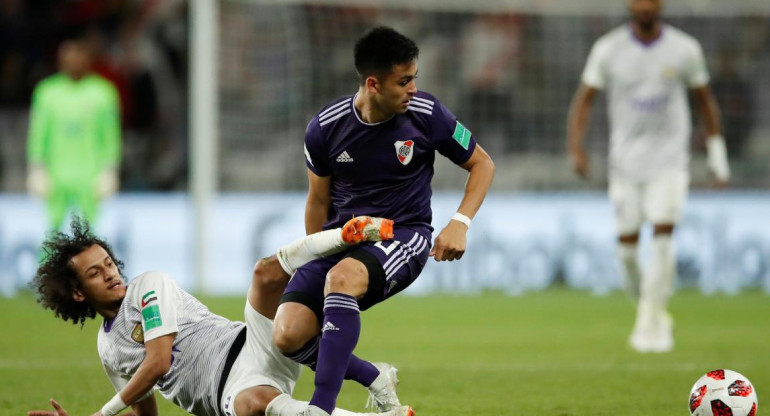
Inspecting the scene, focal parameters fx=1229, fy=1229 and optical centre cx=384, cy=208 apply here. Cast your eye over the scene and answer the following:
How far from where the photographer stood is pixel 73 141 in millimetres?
12195

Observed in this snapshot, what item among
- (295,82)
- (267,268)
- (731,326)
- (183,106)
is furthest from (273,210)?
(267,268)

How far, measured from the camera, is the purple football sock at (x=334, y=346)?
15.5 ft

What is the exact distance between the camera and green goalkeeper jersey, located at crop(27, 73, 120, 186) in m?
12.1

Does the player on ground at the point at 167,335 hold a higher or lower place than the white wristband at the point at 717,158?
lower

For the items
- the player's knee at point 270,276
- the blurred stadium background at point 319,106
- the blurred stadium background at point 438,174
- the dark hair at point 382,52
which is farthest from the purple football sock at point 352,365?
the blurred stadium background at point 319,106

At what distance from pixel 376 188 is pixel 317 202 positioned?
32 cm

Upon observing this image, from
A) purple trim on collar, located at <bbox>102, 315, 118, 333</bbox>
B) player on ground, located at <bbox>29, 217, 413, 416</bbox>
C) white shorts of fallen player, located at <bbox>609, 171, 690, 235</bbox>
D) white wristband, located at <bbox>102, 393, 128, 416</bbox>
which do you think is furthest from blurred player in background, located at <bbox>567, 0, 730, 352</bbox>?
white wristband, located at <bbox>102, 393, 128, 416</bbox>

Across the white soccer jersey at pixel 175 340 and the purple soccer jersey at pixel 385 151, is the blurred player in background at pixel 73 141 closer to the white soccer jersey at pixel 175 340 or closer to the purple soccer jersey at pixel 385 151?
the purple soccer jersey at pixel 385 151

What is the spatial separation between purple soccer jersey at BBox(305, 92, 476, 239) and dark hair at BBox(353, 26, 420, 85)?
252 millimetres

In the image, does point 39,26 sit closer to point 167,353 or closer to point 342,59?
point 342,59

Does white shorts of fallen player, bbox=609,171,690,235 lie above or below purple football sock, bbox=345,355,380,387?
above

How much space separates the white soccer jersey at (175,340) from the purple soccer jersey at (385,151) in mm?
808

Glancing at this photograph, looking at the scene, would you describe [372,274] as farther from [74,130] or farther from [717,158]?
[74,130]

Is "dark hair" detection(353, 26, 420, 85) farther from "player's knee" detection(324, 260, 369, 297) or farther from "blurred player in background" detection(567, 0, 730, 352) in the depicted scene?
"blurred player in background" detection(567, 0, 730, 352)
